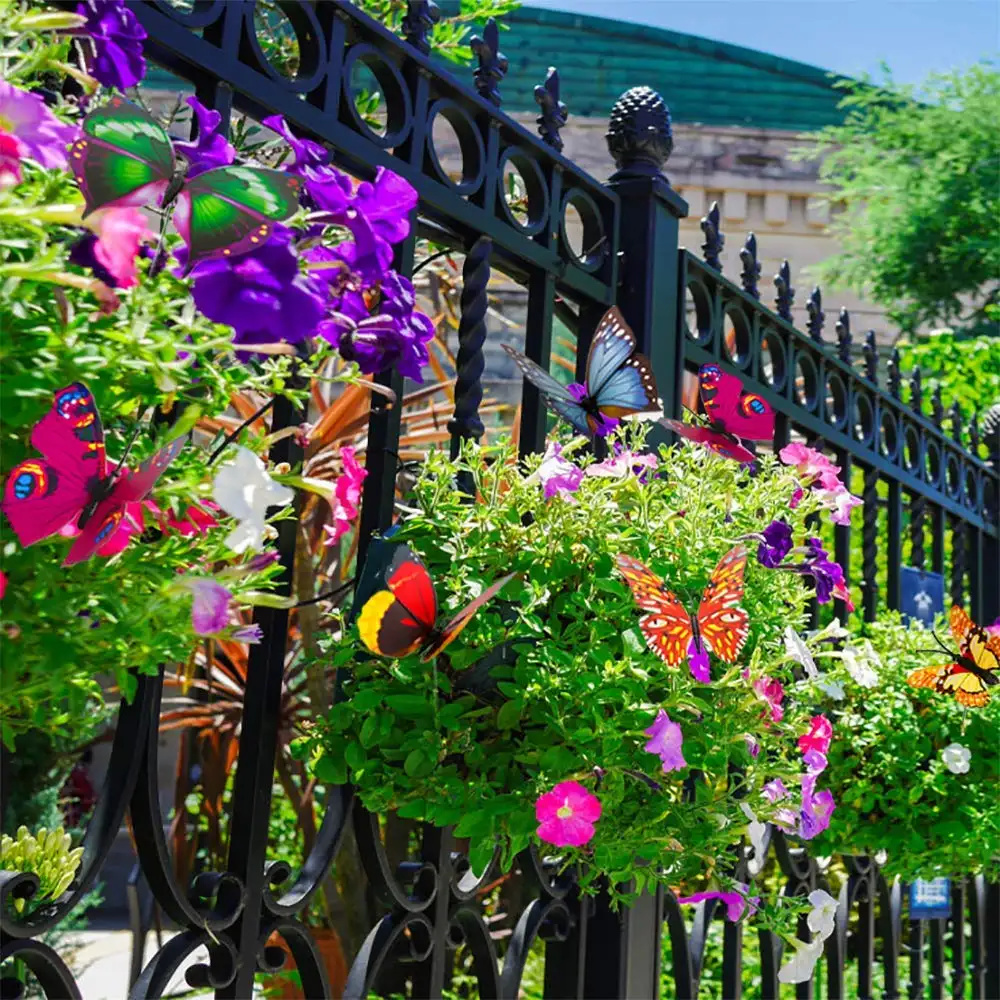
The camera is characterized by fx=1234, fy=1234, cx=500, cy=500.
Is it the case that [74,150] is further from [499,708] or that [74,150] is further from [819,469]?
[819,469]

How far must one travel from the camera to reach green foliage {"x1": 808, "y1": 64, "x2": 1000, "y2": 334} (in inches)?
502

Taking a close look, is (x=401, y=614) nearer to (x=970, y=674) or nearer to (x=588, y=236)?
(x=588, y=236)

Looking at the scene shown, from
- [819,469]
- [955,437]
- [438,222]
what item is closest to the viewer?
[819,469]

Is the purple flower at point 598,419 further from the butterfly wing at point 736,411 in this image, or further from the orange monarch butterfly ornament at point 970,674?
the orange monarch butterfly ornament at point 970,674

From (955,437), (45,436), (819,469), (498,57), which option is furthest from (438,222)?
(955,437)

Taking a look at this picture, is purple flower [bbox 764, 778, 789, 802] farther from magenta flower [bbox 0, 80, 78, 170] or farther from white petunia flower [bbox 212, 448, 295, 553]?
magenta flower [bbox 0, 80, 78, 170]

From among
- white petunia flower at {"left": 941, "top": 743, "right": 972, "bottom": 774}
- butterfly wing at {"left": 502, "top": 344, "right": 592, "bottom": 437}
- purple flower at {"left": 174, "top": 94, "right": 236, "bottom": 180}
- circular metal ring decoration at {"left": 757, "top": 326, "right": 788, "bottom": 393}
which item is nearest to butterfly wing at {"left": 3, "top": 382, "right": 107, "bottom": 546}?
purple flower at {"left": 174, "top": 94, "right": 236, "bottom": 180}

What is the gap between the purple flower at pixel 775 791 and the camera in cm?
138

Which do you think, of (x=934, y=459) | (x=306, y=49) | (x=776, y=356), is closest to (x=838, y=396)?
(x=776, y=356)

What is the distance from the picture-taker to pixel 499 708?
125 centimetres

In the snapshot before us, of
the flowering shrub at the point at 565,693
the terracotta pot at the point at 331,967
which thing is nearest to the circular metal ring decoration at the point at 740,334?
the flowering shrub at the point at 565,693

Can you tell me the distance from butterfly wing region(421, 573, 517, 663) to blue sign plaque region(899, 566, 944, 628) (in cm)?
216

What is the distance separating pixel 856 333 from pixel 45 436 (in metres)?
11.0

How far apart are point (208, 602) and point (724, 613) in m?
0.63
